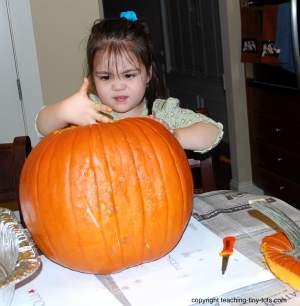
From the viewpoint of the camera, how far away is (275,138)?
2504 millimetres

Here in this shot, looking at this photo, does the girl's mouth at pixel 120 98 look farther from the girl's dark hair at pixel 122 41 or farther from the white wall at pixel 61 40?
the white wall at pixel 61 40

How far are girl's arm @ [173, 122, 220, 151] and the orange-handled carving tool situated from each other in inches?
9.6

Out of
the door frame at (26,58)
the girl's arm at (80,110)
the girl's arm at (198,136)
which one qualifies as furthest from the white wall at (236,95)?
the girl's arm at (80,110)

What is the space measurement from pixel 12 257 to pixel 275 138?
2064 millimetres

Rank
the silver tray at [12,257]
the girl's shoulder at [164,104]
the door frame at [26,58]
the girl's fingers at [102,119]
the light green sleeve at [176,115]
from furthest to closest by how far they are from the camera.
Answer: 1. the door frame at [26,58]
2. the girl's shoulder at [164,104]
3. the light green sleeve at [176,115]
4. the girl's fingers at [102,119]
5. the silver tray at [12,257]

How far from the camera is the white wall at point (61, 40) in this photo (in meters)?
1.84

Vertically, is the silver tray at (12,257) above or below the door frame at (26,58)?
below

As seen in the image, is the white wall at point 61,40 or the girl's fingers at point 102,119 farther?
the white wall at point 61,40

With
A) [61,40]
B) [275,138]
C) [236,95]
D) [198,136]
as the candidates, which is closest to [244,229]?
[198,136]

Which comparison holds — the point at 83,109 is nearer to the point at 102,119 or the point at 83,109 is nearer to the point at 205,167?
the point at 102,119

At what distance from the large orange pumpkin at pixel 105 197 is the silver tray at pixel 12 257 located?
0.03 metres

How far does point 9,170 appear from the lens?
0.98 metres

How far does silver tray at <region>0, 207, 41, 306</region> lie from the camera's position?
1.74 ft

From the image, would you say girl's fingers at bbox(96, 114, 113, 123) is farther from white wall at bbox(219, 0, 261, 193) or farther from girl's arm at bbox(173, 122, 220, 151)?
white wall at bbox(219, 0, 261, 193)
